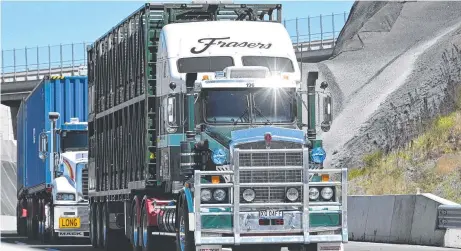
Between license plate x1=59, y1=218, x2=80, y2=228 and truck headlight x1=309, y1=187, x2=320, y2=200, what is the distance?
14.2m

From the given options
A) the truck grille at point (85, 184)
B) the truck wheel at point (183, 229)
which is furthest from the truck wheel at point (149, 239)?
the truck grille at point (85, 184)

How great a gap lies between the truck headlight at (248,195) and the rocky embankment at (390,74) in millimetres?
28710

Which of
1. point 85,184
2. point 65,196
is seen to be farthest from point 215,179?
point 65,196

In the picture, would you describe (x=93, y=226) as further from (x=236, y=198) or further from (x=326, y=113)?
(x=236, y=198)

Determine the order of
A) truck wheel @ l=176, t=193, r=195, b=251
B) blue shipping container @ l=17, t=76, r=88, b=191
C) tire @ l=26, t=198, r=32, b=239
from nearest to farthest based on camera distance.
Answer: truck wheel @ l=176, t=193, r=195, b=251 → blue shipping container @ l=17, t=76, r=88, b=191 → tire @ l=26, t=198, r=32, b=239

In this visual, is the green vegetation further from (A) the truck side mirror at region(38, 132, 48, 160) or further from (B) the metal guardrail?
(A) the truck side mirror at region(38, 132, 48, 160)

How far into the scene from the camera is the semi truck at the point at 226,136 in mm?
20828

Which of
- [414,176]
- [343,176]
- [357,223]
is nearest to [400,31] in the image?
[414,176]

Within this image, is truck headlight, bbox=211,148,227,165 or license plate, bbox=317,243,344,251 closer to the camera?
license plate, bbox=317,243,344,251

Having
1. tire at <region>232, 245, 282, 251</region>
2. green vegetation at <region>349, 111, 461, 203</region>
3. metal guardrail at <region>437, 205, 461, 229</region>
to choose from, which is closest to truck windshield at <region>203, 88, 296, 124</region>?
tire at <region>232, 245, 282, 251</region>

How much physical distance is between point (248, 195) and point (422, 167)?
23.5 metres

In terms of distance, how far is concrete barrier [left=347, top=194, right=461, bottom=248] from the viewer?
28.8 m

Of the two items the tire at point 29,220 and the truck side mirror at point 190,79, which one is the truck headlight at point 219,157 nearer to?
the truck side mirror at point 190,79

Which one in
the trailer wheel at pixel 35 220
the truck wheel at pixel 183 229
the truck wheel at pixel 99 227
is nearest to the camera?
the truck wheel at pixel 183 229
